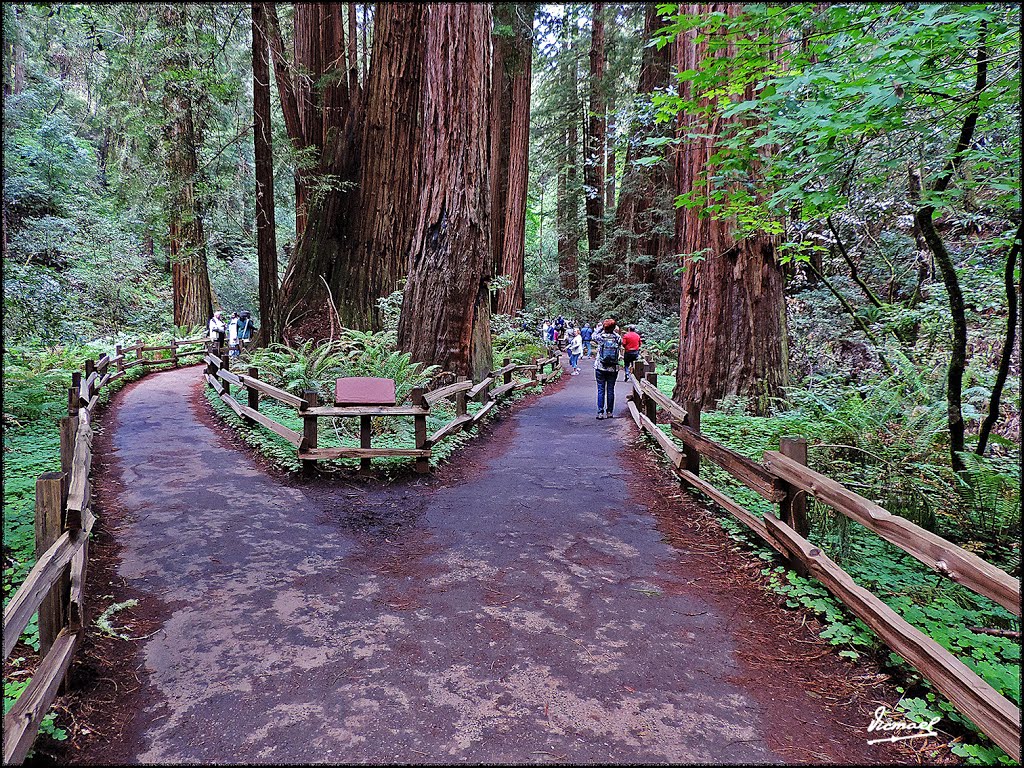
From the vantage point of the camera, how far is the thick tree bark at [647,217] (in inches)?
878

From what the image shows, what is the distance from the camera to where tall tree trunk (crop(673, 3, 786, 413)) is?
8.91 metres

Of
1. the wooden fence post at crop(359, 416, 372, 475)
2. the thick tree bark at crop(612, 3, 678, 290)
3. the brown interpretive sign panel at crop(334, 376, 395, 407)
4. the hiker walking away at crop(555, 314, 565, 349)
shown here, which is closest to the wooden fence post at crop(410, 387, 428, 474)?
the brown interpretive sign panel at crop(334, 376, 395, 407)

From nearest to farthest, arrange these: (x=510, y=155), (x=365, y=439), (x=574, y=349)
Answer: (x=365, y=439) → (x=510, y=155) → (x=574, y=349)

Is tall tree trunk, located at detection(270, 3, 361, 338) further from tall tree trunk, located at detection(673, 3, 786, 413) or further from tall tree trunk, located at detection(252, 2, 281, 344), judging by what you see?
tall tree trunk, located at detection(673, 3, 786, 413)

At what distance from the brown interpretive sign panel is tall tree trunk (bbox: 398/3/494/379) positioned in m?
3.02

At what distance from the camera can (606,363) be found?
10.9 m

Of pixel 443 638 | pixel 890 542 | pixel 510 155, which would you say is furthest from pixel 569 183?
pixel 443 638

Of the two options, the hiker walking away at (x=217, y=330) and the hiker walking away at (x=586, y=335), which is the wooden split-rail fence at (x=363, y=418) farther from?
the hiker walking away at (x=586, y=335)

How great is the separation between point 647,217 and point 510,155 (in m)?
6.39

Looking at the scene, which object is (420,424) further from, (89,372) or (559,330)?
(559,330)

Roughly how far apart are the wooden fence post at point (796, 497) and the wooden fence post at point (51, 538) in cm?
474

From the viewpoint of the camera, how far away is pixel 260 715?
2908 millimetres
